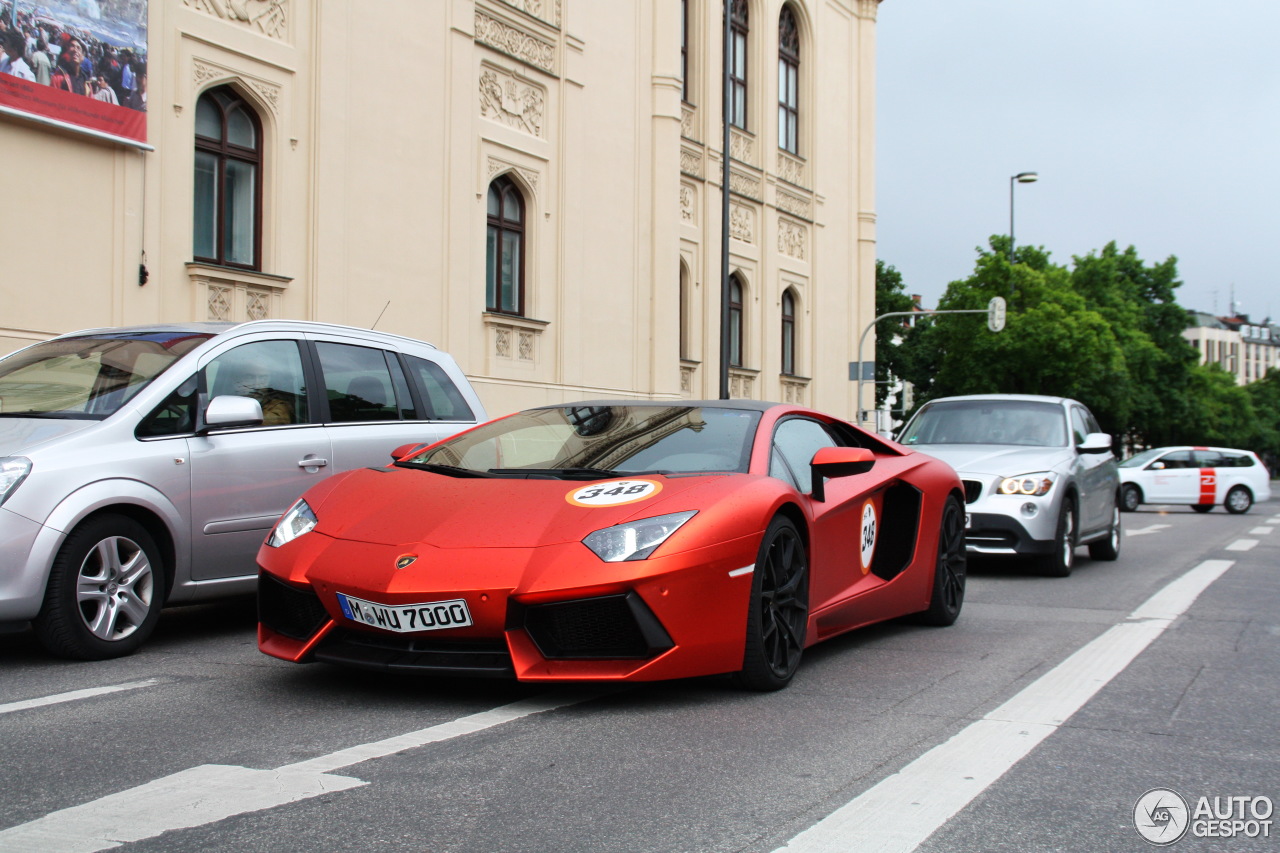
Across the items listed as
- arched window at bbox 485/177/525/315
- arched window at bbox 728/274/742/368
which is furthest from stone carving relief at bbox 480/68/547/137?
arched window at bbox 728/274/742/368

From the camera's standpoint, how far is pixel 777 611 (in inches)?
207

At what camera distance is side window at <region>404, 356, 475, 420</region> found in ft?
26.9

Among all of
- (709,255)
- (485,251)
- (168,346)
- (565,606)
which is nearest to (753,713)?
(565,606)

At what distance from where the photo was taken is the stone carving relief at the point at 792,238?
32.2m

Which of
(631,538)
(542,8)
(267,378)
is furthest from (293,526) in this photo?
(542,8)

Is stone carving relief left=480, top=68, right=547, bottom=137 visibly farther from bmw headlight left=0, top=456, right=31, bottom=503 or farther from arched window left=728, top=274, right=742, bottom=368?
bmw headlight left=0, top=456, right=31, bottom=503

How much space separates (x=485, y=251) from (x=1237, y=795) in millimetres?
17929

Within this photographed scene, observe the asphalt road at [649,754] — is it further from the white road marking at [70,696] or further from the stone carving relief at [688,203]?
the stone carving relief at [688,203]

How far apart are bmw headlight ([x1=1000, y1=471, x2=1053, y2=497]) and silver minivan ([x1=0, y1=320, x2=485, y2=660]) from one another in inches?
209

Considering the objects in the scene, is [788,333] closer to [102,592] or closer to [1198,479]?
[1198,479]

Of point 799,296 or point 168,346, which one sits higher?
point 799,296

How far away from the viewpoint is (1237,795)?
12.6 feet

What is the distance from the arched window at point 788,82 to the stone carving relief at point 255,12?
1775 cm

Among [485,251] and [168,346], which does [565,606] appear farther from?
[485,251]
